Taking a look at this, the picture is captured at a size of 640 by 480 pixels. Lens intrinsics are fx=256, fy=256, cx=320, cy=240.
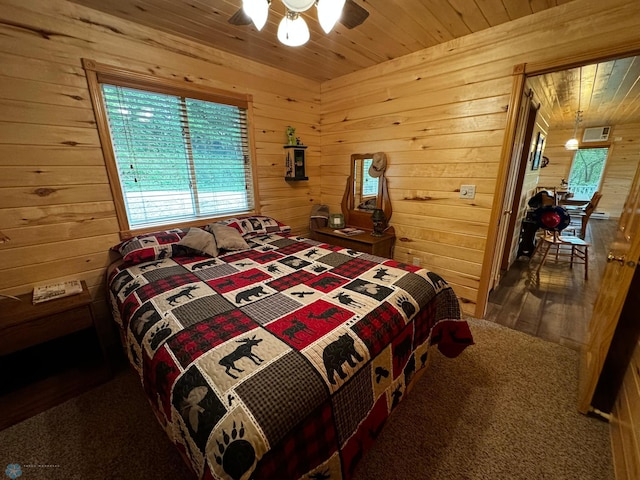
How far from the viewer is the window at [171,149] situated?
1.94 meters

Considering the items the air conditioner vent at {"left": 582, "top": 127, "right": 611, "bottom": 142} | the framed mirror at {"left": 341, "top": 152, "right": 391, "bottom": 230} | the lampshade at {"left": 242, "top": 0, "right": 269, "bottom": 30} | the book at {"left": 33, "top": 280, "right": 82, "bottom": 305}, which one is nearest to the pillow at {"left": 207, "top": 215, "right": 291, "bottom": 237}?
the framed mirror at {"left": 341, "top": 152, "right": 391, "bottom": 230}

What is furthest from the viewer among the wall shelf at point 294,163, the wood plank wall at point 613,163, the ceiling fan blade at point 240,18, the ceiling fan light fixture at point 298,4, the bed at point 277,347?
the wood plank wall at point 613,163

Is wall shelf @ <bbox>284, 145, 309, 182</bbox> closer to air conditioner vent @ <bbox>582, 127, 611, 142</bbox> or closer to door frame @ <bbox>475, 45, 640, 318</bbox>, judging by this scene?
door frame @ <bbox>475, 45, 640, 318</bbox>

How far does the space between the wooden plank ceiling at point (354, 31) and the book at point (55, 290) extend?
6.12 feet

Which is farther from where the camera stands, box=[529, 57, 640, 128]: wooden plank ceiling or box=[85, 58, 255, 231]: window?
box=[529, 57, 640, 128]: wooden plank ceiling

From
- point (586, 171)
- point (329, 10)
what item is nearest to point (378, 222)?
point (329, 10)

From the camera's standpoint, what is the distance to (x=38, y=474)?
3.94 feet

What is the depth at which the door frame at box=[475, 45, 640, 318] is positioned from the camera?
1.63 m

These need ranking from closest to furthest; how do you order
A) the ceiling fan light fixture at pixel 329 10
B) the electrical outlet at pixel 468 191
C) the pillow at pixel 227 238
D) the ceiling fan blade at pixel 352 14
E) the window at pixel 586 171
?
the ceiling fan light fixture at pixel 329 10, the ceiling fan blade at pixel 352 14, the pillow at pixel 227 238, the electrical outlet at pixel 468 191, the window at pixel 586 171

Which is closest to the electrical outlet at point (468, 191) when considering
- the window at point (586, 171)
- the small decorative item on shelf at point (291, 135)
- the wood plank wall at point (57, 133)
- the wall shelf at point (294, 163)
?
the wall shelf at point (294, 163)

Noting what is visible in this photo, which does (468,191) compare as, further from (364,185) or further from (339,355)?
(339,355)

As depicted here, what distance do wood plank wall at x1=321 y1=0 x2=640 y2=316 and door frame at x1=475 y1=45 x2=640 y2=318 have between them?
2 cm

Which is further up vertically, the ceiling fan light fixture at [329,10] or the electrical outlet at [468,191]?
the ceiling fan light fixture at [329,10]

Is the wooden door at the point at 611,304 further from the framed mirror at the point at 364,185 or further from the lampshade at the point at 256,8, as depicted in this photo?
the lampshade at the point at 256,8
